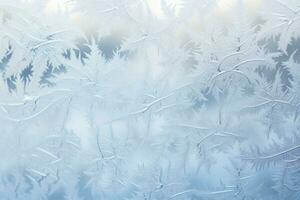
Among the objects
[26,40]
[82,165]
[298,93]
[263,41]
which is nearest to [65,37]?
[26,40]

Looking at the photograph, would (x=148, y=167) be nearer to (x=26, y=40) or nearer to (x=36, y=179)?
(x=36, y=179)

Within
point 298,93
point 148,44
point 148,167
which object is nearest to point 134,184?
point 148,167

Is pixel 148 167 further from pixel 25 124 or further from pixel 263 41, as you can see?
pixel 263 41

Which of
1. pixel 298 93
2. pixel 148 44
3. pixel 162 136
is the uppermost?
pixel 148 44

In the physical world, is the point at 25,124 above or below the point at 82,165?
above

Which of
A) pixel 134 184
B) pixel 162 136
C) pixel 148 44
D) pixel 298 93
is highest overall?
pixel 148 44

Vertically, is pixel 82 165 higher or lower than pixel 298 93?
lower
